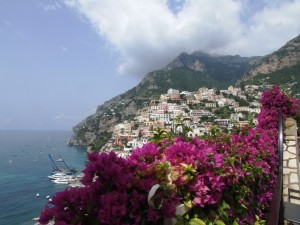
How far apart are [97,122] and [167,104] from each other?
4950cm

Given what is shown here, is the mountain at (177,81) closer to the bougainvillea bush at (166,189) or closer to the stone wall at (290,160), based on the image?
the stone wall at (290,160)

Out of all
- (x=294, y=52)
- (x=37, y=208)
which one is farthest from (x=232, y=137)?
(x=294, y=52)

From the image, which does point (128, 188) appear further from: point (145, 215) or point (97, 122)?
point (97, 122)

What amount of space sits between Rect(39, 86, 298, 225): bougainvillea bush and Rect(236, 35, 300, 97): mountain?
116918mm

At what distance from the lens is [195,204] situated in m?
1.87

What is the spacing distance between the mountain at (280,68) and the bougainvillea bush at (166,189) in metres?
117

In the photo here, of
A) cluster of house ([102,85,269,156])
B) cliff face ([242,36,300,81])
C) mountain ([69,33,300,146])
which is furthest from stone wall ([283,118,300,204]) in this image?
cliff face ([242,36,300,81])

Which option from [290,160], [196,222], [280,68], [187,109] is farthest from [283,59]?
[196,222]

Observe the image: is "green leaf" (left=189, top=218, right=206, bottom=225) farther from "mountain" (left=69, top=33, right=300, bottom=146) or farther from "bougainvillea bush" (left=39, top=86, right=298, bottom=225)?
"mountain" (left=69, top=33, right=300, bottom=146)

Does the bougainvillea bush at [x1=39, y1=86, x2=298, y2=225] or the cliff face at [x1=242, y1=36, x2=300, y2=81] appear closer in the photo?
the bougainvillea bush at [x1=39, y1=86, x2=298, y2=225]

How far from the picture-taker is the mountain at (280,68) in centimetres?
11588

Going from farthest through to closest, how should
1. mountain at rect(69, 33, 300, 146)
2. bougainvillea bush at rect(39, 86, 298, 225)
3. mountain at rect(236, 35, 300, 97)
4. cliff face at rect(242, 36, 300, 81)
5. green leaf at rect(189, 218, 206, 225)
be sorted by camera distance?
cliff face at rect(242, 36, 300, 81), mountain at rect(69, 33, 300, 146), mountain at rect(236, 35, 300, 97), green leaf at rect(189, 218, 206, 225), bougainvillea bush at rect(39, 86, 298, 225)

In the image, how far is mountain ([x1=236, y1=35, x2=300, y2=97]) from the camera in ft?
380

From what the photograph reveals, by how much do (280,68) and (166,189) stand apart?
142556 mm
